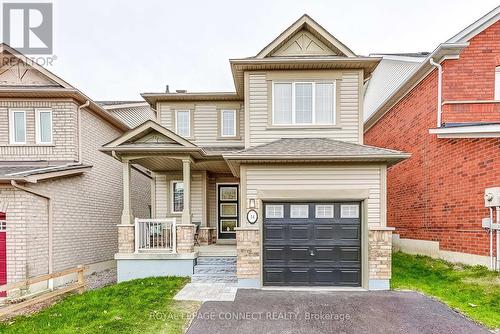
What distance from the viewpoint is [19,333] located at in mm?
5562

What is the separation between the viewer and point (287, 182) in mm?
8156

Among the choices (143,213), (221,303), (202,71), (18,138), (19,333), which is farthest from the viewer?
(202,71)

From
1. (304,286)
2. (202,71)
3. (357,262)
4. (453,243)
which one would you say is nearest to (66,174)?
(304,286)

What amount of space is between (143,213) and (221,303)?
9706mm

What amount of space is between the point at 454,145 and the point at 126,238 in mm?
10760

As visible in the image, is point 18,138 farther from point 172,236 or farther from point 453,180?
point 453,180

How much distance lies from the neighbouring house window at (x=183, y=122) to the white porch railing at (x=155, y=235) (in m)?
3.96

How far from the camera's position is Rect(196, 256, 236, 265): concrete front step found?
30.6 ft

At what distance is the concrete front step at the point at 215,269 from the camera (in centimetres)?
879

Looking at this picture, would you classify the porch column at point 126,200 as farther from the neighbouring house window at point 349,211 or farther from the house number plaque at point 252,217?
the neighbouring house window at point 349,211

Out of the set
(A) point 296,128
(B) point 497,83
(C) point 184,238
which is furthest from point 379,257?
(B) point 497,83

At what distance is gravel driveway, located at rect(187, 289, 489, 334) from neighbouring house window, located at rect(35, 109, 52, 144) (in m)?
8.10

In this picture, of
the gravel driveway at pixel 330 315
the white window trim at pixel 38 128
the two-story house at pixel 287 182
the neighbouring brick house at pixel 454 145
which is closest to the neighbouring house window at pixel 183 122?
the two-story house at pixel 287 182

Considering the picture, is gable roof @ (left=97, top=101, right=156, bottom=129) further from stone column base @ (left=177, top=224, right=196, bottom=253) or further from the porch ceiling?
stone column base @ (left=177, top=224, right=196, bottom=253)
